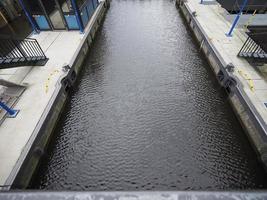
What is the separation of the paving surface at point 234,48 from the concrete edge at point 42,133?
826 cm

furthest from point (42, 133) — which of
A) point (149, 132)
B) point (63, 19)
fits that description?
point (63, 19)

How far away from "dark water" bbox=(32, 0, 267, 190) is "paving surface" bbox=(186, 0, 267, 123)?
1.13m

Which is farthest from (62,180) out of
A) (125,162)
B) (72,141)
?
(125,162)

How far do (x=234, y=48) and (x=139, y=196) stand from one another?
10321 mm

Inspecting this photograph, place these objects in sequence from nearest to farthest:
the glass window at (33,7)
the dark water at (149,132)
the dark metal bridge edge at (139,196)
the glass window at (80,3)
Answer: the dark metal bridge edge at (139,196) < the dark water at (149,132) < the glass window at (33,7) < the glass window at (80,3)

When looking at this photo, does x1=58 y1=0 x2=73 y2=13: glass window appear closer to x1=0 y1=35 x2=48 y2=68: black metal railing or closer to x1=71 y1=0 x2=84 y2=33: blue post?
x1=71 y1=0 x2=84 y2=33: blue post

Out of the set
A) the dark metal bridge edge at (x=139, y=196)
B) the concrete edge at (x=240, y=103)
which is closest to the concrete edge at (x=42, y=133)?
the dark metal bridge edge at (x=139, y=196)

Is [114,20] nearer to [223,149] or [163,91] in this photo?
[163,91]

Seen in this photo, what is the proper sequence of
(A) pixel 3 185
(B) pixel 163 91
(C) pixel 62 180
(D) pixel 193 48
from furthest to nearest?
(D) pixel 193 48, (B) pixel 163 91, (C) pixel 62 180, (A) pixel 3 185

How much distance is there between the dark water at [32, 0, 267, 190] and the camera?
238 inches

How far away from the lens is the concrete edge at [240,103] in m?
6.25

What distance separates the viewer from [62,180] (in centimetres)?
612

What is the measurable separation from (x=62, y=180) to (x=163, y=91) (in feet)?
19.5

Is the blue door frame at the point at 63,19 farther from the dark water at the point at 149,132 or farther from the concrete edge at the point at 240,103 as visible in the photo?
the concrete edge at the point at 240,103
